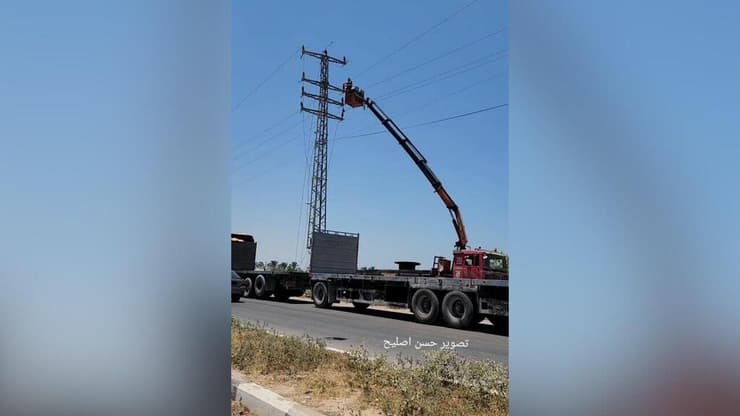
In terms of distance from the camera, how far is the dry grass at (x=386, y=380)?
10.2 feet

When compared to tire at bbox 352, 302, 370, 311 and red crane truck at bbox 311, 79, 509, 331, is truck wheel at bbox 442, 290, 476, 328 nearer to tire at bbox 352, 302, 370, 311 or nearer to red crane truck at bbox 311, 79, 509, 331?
red crane truck at bbox 311, 79, 509, 331

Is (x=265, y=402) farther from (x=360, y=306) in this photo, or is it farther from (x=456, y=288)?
(x=360, y=306)

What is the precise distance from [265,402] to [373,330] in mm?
5014

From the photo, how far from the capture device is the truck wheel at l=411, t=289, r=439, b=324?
9.02m

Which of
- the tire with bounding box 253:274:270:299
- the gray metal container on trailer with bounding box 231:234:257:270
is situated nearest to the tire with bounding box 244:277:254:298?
the tire with bounding box 253:274:270:299

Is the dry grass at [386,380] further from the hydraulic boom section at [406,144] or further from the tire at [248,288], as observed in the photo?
the tire at [248,288]

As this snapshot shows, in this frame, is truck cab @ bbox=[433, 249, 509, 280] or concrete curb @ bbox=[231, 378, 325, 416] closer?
concrete curb @ bbox=[231, 378, 325, 416]

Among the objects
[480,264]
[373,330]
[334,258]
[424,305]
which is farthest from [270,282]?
[480,264]

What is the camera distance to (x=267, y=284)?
46.2 feet

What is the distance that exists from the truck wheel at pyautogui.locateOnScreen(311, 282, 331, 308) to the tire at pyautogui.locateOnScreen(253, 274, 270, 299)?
2.52m

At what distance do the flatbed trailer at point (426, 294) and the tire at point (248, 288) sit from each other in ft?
A: 10.3
